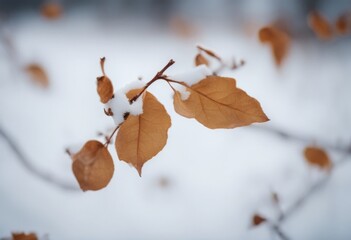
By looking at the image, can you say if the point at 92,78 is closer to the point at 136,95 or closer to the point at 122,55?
the point at 122,55

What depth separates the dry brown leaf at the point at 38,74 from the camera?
6.66 feet

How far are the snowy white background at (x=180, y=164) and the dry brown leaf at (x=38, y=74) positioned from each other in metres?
0.05

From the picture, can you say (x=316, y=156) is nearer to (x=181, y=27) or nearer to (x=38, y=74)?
(x=38, y=74)

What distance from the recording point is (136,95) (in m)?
0.33

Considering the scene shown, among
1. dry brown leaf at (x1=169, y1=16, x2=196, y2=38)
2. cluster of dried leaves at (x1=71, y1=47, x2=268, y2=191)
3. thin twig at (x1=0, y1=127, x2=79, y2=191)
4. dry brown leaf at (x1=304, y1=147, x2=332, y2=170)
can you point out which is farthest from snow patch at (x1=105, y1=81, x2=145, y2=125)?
dry brown leaf at (x1=169, y1=16, x2=196, y2=38)

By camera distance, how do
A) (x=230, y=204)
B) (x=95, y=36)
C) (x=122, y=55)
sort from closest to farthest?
(x=230, y=204) < (x=122, y=55) < (x=95, y=36)

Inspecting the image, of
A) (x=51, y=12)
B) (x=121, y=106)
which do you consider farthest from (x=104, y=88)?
(x=51, y=12)

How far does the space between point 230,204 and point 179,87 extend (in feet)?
3.19

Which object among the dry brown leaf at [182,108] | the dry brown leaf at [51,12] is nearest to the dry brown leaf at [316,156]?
the dry brown leaf at [182,108]

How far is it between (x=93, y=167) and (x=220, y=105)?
147 mm

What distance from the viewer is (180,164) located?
1.38 metres

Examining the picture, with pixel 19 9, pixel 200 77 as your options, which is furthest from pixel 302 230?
pixel 19 9

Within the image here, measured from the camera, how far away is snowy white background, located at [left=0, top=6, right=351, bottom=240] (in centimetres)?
110

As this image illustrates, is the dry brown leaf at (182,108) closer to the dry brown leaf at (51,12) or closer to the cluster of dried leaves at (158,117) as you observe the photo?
the cluster of dried leaves at (158,117)
